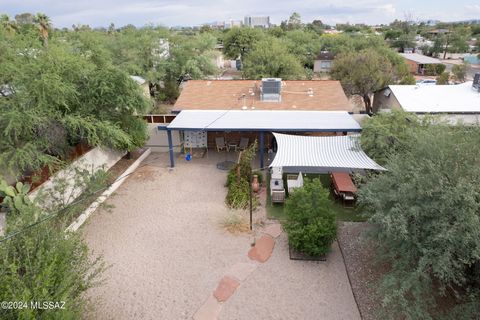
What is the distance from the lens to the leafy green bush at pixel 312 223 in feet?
33.7

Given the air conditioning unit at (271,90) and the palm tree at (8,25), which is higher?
the palm tree at (8,25)

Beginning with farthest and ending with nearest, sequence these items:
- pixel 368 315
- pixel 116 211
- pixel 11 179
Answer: pixel 116 211 < pixel 11 179 < pixel 368 315

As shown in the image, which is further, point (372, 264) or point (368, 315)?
point (372, 264)

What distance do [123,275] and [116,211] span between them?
432 cm

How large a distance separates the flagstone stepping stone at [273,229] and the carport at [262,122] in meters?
5.19

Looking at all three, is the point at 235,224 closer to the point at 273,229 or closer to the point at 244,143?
the point at 273,229

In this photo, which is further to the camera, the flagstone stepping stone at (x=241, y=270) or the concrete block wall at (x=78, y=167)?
the concrete block wall at (x=78, y=167)

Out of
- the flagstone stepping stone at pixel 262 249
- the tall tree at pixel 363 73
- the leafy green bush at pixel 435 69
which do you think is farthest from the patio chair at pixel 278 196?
the leafy green bush at pixel 435 69

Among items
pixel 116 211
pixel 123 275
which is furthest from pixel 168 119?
pixel 123 275

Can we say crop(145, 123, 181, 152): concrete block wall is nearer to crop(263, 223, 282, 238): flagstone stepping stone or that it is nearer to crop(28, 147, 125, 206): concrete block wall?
crop(28, 147, 125, 206): concrete block wall

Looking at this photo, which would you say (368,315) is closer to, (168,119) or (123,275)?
(123,275)

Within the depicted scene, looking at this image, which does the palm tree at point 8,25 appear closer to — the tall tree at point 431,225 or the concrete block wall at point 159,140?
the concrete block wall at point 159,140

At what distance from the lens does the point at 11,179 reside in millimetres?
12625

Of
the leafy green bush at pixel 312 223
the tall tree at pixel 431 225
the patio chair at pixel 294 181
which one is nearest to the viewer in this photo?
the tall tree at pixel 431 225
